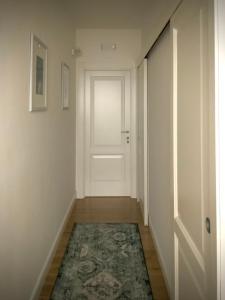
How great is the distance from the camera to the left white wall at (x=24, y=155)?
1417 mm

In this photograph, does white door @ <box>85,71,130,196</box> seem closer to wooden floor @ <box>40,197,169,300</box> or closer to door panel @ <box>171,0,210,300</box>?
wooden floor @ <box>40,197,169,300</box>

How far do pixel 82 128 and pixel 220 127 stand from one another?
3609 mm

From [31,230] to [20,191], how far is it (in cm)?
39

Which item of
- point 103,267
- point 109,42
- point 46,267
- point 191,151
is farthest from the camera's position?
point 109,42

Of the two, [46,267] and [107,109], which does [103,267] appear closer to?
[46,267]

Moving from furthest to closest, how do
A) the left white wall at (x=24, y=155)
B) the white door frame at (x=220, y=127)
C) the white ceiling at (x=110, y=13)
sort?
1. the white ceiling at (x=110, y=13)
2. the left white wall at (x=24, y=155)
3. the white door frame at (x=220, y=127)

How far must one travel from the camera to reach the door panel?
3.70 feet

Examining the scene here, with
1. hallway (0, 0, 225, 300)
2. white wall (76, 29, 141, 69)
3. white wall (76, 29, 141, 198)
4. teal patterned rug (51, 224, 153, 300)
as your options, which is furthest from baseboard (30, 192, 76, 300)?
white wall (76, 29, 141, 69)

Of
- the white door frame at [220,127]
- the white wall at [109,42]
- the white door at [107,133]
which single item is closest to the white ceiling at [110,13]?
the white wall at [109,42]

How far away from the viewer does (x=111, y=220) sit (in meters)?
3.58

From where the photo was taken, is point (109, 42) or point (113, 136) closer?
point (109, 42)

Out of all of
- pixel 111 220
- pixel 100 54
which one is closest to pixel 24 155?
pixel 111 220

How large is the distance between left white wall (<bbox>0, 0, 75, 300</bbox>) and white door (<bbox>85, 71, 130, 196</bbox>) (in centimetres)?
169

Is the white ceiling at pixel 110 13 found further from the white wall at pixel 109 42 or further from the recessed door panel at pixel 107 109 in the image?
the recessed door panel at pixel 107 109
